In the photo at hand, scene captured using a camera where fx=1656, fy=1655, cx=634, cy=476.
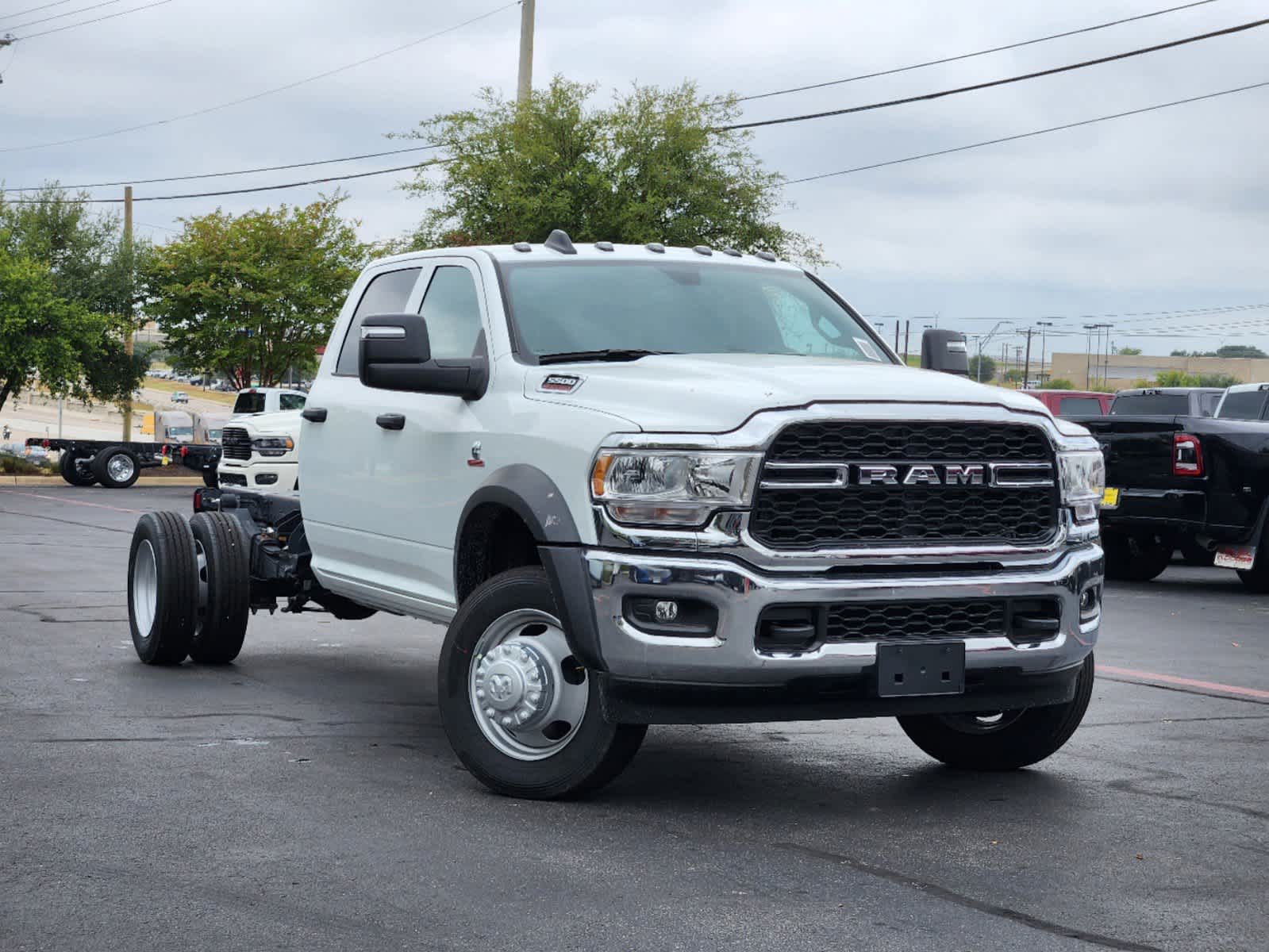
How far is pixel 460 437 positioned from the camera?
262 inches

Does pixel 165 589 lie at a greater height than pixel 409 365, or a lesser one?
lesser

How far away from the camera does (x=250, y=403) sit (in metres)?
28.0

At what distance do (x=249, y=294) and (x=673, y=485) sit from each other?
112 feet

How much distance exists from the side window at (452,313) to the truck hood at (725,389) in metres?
0.73

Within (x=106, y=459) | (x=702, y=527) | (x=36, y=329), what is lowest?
(x=106, y=459)

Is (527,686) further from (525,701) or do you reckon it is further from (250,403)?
(250,403)

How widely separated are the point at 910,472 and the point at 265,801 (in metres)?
2.54

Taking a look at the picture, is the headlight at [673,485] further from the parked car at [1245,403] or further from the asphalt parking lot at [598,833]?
the parked car at [1245,403]

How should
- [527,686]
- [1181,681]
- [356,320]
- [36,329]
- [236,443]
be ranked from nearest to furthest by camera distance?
[527,686]
[356,320]
[1181,681]
[236,443]
[36,329]

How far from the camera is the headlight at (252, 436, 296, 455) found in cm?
2075

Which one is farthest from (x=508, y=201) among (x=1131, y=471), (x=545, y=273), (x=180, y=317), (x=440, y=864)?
(x=440, y=864)

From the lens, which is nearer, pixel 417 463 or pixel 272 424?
pixel 417 463

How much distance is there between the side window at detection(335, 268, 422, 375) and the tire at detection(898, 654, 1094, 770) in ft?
9.88

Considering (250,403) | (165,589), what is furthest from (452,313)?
(250,403)
